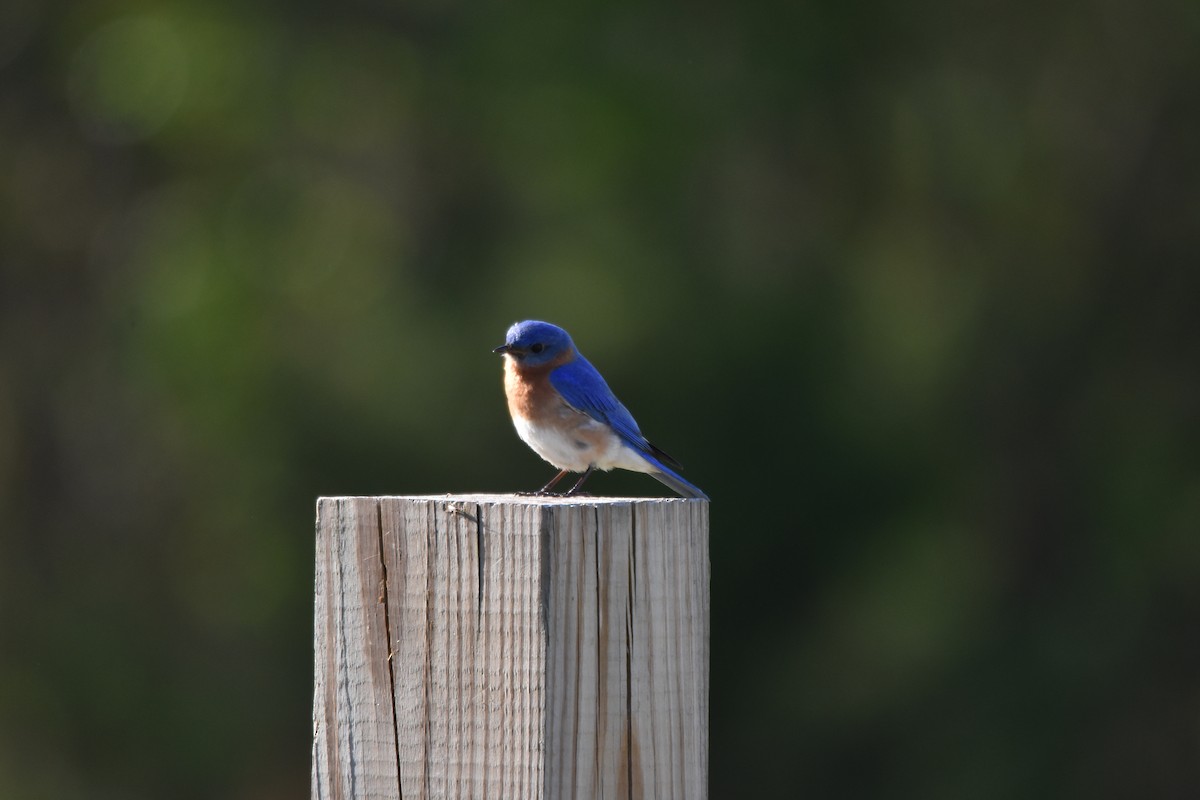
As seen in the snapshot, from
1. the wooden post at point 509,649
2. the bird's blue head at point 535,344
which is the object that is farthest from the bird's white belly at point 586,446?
the wooden post at point 509,649

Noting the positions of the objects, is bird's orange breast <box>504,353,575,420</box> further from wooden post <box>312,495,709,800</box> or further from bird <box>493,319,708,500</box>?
wooden post <box>312,495,709,800</box>

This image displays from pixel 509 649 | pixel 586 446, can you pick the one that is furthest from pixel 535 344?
pixel 509 649

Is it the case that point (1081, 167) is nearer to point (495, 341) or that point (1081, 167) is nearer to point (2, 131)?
point (495, 341)

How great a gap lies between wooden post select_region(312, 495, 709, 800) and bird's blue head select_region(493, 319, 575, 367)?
2.58 meters

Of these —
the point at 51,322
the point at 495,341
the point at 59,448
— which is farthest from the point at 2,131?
the point at 495,341

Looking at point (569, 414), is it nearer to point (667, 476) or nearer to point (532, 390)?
point (532, 390)

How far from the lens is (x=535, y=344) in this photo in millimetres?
5039

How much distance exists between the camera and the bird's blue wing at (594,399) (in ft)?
15.7

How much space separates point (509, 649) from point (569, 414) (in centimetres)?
257

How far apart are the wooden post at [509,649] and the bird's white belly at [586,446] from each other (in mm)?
2269

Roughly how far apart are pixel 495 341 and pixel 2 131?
565 centimetres

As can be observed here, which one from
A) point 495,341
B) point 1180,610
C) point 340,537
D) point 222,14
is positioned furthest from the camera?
point 222,14

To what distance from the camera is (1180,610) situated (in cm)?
953

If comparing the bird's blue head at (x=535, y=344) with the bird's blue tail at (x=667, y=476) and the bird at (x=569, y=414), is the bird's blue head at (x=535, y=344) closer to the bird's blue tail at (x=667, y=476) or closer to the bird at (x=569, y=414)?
the bird at (x=569, y=414)
